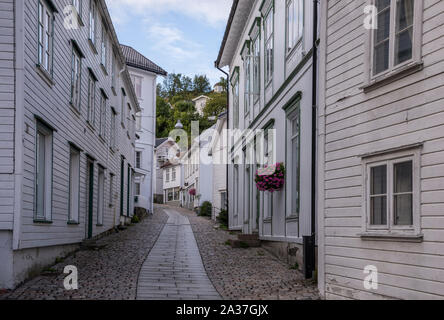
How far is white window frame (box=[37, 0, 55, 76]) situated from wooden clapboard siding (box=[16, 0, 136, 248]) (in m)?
0.29

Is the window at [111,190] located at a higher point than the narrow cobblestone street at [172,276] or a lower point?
higher

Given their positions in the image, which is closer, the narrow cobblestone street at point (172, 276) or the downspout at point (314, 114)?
the narrow cobblestone street at point (172, 276)

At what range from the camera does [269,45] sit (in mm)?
16031

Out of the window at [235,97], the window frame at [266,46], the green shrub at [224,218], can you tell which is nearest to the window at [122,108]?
the window at [235,97]

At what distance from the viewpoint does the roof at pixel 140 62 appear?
34.8 meters

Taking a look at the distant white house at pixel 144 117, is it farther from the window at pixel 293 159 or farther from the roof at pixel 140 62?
the window at pixel 293 159

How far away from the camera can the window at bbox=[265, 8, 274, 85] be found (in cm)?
1553

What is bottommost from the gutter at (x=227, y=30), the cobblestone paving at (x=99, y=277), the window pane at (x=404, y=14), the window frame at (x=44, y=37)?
the cobblestone paving at (x=99, y=277)

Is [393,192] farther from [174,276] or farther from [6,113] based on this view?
[6,113]

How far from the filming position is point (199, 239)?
18.8 metres

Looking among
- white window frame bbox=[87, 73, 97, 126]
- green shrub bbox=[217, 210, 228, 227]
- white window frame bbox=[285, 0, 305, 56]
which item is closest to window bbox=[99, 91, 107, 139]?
white window frame bbox=[87, 73, 97, 126]

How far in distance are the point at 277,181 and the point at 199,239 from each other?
248 inches

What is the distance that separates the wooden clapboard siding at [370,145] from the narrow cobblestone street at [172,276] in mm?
1156

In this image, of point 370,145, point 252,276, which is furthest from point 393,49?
point 252,276
